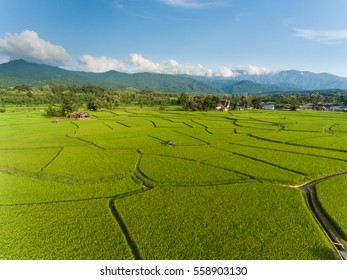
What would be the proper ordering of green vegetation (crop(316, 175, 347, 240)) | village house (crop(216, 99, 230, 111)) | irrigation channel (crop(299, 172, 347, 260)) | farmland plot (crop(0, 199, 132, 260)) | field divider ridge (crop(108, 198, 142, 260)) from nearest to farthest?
farmland plot (crop(0, 199, 132, 260)) → field divider ridge (crop(108, 198, 142, 260)) → irrigation channel (crop(299, 172, 347, 260)) → green vegetation (crop(316, 175, 347, 240)) → village house (crop(216, 99, 230, 111))

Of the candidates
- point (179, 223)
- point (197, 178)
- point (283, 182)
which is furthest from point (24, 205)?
point (283, 182)

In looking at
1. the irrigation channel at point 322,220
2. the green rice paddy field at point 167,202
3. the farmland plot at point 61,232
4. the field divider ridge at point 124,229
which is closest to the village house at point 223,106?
the green rice paddy field at point 167,202

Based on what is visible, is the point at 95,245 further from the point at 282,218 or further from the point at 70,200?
the point at 282,218

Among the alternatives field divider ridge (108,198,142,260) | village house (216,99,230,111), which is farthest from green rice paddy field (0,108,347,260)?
village house (216,99,230,111)

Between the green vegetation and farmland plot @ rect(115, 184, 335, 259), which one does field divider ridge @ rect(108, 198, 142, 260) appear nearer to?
farmland plot @ rect(115, 184, 335, 259)

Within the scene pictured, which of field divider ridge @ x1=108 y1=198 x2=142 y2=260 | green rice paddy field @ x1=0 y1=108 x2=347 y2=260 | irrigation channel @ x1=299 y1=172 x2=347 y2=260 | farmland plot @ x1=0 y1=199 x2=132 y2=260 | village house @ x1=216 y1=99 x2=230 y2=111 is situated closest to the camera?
farmland plot @ x1=0 y1=199 x2=132 y2=260

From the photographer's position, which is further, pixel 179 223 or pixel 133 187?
pixel 133 187
